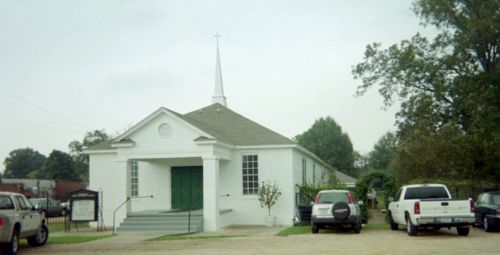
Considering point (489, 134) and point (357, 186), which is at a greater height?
point (489, 134)

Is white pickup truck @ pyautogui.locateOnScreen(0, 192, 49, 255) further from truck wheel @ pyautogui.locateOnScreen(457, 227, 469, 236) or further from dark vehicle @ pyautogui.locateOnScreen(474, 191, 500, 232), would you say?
dark vehicle @ pyautogui.locateOnScreen(474, 191, 500, 232)

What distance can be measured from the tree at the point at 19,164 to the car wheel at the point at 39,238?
325 feet

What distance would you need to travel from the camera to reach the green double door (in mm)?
27078

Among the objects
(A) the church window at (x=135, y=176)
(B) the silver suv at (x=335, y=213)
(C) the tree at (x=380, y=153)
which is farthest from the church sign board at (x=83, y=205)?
(C) the tree at (x=380, y=153)

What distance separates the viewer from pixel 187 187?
27219mm

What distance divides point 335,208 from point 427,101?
1518 centimetres

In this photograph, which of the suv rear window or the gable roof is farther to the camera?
the gable roof

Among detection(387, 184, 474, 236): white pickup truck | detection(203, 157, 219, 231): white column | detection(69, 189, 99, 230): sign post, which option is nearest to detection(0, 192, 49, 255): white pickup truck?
detection(69, 189, 99, 230): sign post

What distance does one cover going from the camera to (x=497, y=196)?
20.5 m

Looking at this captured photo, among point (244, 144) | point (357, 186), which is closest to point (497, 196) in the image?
point (357, 186)

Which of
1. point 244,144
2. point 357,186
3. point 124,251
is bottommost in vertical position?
point 124,251

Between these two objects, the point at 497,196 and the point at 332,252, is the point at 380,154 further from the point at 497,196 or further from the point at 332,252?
the point at 332,252

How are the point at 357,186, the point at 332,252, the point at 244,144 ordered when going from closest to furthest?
the point at 332,252 < the point at 357,186 < the point at 244,144

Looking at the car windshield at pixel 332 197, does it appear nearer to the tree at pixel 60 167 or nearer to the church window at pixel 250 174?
the church window at pixel 250 174
